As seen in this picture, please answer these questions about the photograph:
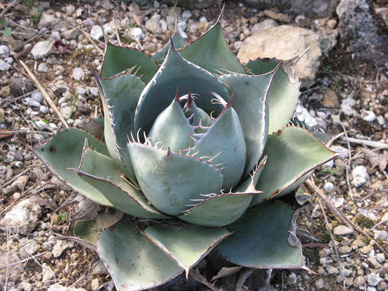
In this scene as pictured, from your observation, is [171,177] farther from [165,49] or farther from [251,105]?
[165,49]

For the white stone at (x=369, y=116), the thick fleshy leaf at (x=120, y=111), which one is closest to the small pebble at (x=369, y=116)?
the white stone at (x=369, y=116)

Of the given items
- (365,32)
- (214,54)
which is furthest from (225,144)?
(365,32)

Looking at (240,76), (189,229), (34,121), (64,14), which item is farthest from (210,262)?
(64,14)

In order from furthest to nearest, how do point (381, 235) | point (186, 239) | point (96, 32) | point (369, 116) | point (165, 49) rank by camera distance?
point (96, 32) < point (369, 116) < point (381, 235) < point (165, 49) < point (186, 239)

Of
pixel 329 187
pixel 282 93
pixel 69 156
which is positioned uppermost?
pixel 282 93

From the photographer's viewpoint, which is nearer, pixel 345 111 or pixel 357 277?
pixel 357 277

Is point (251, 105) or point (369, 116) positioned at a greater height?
point (251, 105)

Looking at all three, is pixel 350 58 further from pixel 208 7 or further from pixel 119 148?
pixel 119 148
